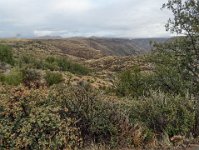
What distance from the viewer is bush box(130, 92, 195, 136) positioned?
29.1ft

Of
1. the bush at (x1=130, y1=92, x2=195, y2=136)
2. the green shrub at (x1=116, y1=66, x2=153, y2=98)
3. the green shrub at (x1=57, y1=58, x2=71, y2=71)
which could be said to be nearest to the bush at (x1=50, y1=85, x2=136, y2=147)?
the bush at (x1=130, y1=92, x2=195, y2=136)

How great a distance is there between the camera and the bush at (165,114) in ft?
29.1

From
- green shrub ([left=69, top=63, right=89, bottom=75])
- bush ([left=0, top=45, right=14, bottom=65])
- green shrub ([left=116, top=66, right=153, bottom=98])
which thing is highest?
green shrub ([left=116, top=66, right=153, bottom=98])

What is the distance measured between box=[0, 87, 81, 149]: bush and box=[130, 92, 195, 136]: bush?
2.17 metres

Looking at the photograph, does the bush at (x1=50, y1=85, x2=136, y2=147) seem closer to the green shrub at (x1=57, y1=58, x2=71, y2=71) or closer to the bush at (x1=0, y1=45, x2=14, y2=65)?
the bush at (x1=0, y1=45, x2=14, y2=65)

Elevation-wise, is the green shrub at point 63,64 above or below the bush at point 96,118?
below

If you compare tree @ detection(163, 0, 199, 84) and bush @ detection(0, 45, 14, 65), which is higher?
tree @ detection(163, 0, 199, 84)

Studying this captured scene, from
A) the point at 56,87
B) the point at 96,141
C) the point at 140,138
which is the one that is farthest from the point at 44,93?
the point at 140,138

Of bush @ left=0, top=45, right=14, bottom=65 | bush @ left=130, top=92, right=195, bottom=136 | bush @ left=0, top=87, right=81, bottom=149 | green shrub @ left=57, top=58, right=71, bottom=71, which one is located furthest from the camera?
green shrub @ left=57, top=58, right=71, bottom=71

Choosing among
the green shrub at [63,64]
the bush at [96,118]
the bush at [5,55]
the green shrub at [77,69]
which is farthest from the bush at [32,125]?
the green shrub at [77,69]

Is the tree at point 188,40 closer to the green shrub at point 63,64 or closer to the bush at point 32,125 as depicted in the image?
the bush at point 32,125

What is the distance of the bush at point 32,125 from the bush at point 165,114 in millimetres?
2169

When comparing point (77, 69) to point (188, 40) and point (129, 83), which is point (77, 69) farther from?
point (188, 40)

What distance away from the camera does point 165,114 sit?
29.3 feet
